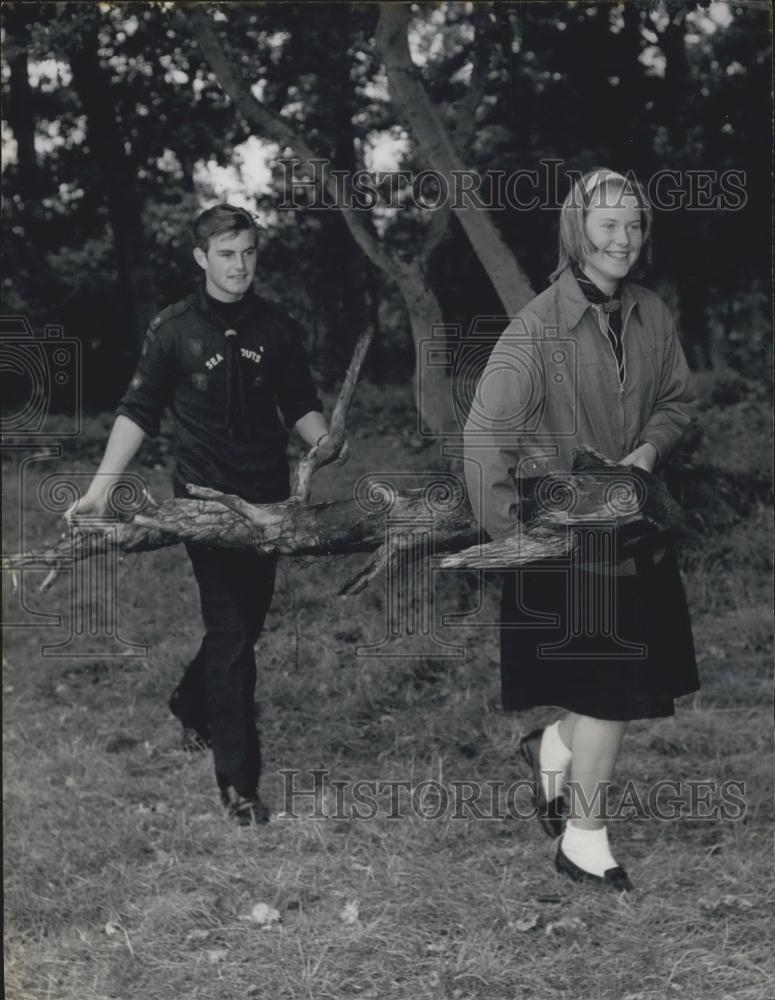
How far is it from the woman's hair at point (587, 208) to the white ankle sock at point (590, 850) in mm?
1668

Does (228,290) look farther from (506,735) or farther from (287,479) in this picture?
(506,735)

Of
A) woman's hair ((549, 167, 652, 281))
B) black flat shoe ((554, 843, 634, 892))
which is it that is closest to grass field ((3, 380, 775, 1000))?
black flat shoe ((554, 843, 634, 892))

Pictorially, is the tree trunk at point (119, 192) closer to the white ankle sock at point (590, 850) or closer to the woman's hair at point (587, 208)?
the woman's hair at point (587, 208)

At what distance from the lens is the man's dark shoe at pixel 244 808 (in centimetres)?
404

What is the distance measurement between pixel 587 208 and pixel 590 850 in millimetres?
1891

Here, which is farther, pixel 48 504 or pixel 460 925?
pixel 48 504

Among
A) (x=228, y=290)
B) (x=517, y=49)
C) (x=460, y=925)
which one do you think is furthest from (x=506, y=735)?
(x=517, y=49)

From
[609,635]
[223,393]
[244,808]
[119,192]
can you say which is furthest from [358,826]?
[119,192]

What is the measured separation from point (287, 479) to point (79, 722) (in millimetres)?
2223

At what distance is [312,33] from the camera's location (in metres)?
4.65

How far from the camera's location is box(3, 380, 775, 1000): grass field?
3189 mm
